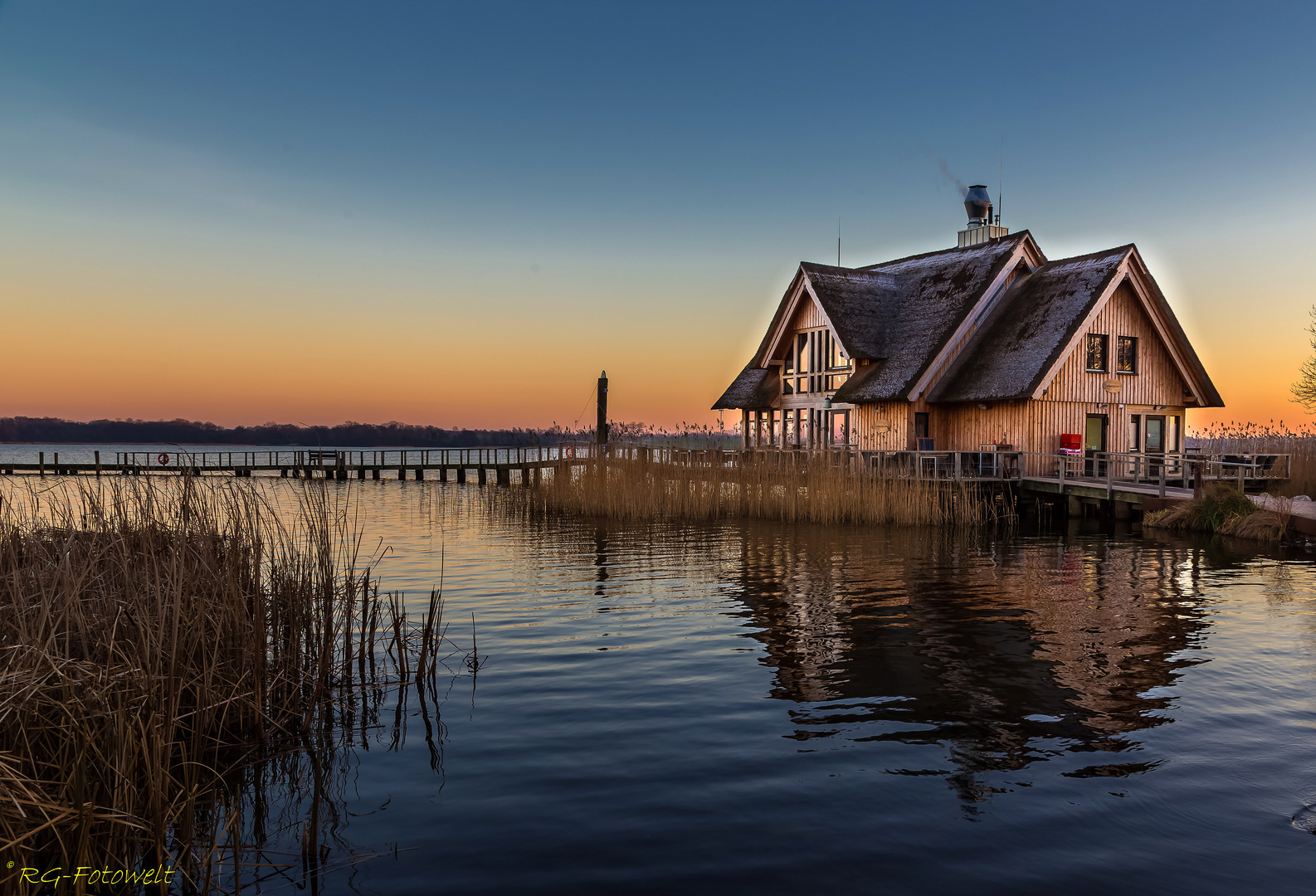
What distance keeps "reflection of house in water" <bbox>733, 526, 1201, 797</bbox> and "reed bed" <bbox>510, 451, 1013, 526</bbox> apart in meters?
4.36

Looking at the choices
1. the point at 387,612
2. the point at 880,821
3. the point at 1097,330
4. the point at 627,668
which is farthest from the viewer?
the point at 1097,330

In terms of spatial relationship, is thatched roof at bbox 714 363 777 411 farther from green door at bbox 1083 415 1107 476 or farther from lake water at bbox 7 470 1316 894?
lake water at bbox 7 470 1316 894

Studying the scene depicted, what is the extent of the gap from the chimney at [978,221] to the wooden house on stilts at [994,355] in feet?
8.64

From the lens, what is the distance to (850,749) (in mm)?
6039

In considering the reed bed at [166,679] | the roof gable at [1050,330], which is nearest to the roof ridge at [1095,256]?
the roof gable at [1050,330]

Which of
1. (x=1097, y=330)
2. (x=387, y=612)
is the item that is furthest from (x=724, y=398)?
(x=387, y=612)

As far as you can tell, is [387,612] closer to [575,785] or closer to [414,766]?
[414,766]

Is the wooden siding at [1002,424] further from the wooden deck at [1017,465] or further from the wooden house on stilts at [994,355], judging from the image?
the wooden deck at [1017,465]

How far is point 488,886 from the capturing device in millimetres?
4281

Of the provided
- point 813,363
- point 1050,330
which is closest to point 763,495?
point 1050,330

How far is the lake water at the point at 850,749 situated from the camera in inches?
176

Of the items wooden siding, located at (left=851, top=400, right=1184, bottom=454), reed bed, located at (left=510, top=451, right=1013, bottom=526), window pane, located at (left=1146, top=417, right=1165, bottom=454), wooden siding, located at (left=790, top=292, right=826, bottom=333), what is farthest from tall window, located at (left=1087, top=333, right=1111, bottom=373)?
wooden siding, located at (left=790, top=292, right=826, bottom=333)

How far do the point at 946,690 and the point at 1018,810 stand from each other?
2411 millimetres

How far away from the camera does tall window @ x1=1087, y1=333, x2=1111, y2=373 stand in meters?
27.7
